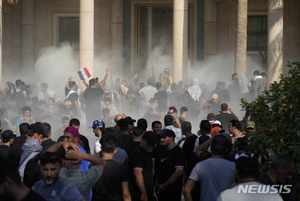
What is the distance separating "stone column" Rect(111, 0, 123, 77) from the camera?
23.2 metres

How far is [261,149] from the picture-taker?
656 cm

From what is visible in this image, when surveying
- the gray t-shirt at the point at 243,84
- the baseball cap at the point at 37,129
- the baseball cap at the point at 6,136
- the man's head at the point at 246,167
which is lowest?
the baseball cap at the point at 6,136

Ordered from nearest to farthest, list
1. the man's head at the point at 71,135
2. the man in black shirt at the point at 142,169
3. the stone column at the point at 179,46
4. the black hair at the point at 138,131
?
the man in black shirt at the point at 142,169 → the man's head at the point at 71,135 → the black hair at the point at 138,131 → the stone column at the point at 179,46

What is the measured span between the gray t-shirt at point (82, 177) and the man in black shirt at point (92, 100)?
31.9ft

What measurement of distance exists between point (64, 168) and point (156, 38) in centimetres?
1850

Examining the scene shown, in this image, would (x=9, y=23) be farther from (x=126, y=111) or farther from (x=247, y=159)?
(x=247, y=159)

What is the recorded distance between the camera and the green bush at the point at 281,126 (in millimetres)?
6277

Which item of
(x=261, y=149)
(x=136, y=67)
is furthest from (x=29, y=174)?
(x=136, y=67)

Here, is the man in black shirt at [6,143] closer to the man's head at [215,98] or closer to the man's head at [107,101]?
the man's head at [107,101]

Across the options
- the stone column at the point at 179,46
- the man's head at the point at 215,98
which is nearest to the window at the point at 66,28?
the stone column at the point at 179,46

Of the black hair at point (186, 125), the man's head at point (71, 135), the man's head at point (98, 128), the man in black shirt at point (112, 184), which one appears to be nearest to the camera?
the man in black shirt at point (112, 184)

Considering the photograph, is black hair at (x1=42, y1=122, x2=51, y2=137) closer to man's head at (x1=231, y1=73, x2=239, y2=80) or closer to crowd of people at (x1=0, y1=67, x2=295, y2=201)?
crowd of people at (x1=0, y1=67, x2=295, y2=201)

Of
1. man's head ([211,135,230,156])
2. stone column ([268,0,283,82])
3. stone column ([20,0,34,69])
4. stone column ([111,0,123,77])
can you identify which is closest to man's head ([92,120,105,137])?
man's head ([211,135,230,156])

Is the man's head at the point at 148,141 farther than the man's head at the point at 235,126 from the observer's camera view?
No
